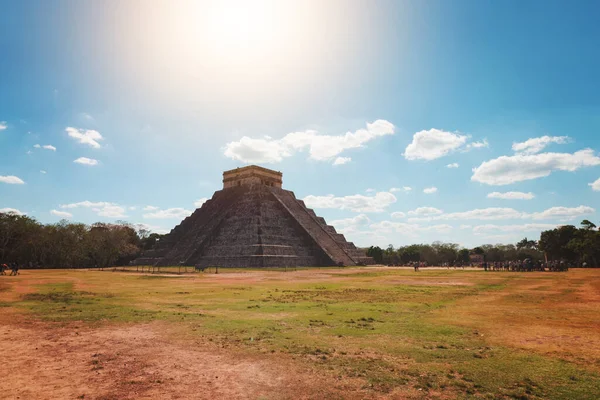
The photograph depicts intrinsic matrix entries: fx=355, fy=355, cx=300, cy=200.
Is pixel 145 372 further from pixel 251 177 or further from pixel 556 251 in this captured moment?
pixel 556 251

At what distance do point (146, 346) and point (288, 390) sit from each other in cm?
406

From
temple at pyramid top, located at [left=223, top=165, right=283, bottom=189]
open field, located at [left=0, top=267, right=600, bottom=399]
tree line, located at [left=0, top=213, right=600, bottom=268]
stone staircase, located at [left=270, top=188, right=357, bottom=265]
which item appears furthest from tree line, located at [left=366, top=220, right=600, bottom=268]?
open field, located at [left=0, top=267, right=600, bottom=399]

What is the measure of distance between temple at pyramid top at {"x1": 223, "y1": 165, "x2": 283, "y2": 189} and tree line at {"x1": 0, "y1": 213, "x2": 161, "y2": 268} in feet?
77.8

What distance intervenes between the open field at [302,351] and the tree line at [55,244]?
51470 mm

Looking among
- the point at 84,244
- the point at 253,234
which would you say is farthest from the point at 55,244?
the point at 253,234

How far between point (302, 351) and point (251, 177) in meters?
63.9

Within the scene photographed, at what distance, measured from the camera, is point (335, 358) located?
22.1ft

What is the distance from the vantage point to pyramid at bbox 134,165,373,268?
49031 millimetres

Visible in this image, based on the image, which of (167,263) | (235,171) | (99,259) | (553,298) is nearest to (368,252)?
(235,171)

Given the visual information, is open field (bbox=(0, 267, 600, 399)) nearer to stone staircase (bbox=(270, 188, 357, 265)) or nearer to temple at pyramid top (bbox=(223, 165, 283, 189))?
stone staircase (bbox=(270, 188, 357, 265))

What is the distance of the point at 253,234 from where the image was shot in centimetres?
5150

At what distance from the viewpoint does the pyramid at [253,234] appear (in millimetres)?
49031

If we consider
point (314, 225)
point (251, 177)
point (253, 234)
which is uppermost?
point (251, 177)

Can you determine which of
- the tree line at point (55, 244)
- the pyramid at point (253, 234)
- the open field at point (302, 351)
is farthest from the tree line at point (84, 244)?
the open field at point (302, 351)
